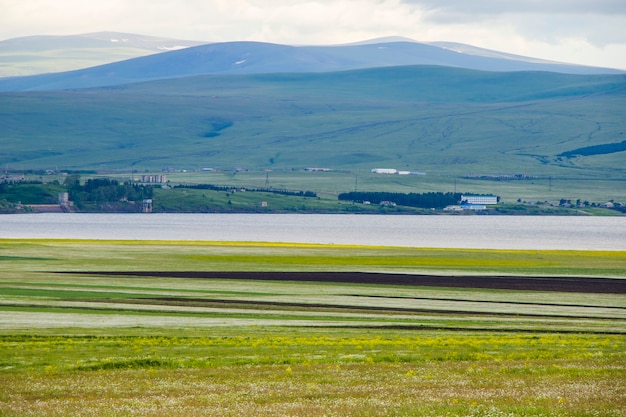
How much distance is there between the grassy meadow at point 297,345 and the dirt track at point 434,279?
0.85m

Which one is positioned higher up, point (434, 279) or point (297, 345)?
point (297, 345)

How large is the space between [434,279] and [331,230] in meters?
78.3

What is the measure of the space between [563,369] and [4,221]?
143m

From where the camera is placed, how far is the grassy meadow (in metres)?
20.8

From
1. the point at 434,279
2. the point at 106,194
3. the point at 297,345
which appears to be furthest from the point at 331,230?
the point at 297,345

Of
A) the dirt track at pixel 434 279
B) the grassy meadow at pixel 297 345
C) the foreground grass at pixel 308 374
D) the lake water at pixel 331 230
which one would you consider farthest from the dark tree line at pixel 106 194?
the foreground grass at pixel 308 374

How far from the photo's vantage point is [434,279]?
6181 cm

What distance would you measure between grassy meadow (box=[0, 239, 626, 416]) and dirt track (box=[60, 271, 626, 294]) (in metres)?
0.85

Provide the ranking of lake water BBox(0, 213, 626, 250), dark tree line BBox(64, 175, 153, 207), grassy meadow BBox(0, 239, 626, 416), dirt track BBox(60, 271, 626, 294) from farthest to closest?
1. dark tree line BBox(64, 175, 153, 207)
2. lake water BBox(0, 213, 626, 250)
3. dirt track BBox(60, 271, 626, 294)
4. grassy meadow BBox(0, 239, 626, 416)

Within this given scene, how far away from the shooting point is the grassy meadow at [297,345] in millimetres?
20750

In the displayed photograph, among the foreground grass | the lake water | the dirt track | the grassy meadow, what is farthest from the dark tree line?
the foreground grass

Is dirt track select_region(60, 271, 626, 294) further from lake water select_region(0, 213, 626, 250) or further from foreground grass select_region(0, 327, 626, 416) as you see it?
lake water select_region(0, 213, 626, 250)

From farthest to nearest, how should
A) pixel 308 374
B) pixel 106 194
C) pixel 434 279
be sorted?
pixel 106 194 < pixel 434 279 < pixel 308 374

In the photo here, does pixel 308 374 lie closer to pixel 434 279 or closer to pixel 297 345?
pixel 297 345
